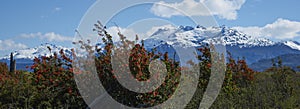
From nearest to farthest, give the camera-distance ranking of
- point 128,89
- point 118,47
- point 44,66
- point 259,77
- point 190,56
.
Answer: point 128,89
point 118,47
point 44,66
point 190,56
point 259,77

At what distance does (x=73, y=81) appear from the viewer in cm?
941

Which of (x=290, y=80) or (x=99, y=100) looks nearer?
(x=99, y=100)

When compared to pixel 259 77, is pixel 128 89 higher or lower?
lower

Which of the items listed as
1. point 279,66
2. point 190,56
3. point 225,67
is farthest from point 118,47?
point 279,66

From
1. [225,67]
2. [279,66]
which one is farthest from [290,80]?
[225,67]

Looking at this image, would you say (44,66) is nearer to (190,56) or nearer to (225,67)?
(190,56)

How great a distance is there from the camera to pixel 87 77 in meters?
9.12

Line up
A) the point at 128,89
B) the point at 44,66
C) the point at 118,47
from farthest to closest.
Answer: the point at 44,66, the point at 118,47, the point at 128,89

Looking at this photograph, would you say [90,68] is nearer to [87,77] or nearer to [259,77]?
[87,77]

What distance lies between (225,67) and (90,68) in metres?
4.26

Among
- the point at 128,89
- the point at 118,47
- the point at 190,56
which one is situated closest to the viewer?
→ the point at 128,89

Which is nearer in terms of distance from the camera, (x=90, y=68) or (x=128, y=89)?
(x=128, y=89)

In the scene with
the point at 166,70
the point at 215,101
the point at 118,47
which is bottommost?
the point at 215,101

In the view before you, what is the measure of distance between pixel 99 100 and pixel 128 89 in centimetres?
76
